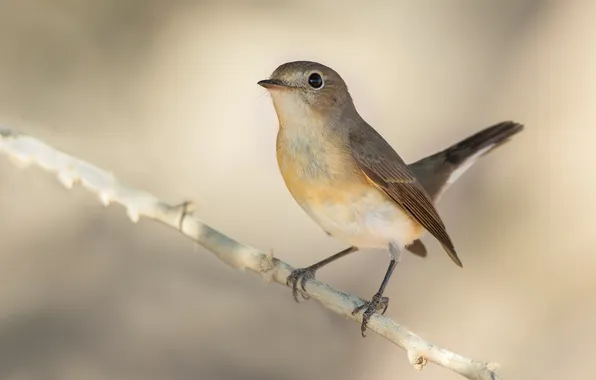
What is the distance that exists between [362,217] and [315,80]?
1.83 feet

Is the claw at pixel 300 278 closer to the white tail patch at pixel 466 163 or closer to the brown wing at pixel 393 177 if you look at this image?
the brown wing at pixel 393 177

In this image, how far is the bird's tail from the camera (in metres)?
4.26

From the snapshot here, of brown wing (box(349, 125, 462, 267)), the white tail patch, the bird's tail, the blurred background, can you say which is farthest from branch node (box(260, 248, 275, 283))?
the blurred background

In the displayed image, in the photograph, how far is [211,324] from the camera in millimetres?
5145

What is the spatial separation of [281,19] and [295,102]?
114 inches

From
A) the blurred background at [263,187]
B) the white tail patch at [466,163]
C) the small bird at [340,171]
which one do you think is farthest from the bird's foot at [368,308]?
the blurred background at [263,187]

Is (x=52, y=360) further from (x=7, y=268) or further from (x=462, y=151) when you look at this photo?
(x=462, y=151)

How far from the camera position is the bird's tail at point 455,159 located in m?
4.26

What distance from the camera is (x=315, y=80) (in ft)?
11.2

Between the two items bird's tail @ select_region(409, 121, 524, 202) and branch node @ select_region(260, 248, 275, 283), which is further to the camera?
bird's tail @ select_region(409, 121, 524, 202)

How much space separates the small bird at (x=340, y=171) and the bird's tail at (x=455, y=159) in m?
0.52

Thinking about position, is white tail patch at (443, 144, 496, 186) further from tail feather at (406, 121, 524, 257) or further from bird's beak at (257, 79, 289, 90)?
bird's beak at (257, 79, 289, 90)

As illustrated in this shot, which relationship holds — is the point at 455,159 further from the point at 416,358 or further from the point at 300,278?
the point at 416,358

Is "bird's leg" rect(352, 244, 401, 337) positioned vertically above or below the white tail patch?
below
